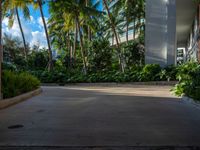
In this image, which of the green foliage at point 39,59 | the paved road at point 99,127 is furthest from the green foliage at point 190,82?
the green foliage at point 39,59

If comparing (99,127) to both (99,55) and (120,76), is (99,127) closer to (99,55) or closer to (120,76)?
(120,76)

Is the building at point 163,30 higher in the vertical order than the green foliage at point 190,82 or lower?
higher

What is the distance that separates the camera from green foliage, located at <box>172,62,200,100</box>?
10227 mm

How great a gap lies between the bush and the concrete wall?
1104cm

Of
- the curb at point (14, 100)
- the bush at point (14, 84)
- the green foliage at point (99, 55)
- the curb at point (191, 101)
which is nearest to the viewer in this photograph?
the curb at point (14, 100)

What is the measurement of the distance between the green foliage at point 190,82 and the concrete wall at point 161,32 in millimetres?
8602

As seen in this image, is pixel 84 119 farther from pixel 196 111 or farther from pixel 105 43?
pixel 105 43

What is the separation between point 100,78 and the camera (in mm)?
21234

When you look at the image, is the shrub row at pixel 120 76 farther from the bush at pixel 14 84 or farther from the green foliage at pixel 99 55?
the bush at pixel 14 84

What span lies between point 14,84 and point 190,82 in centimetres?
698

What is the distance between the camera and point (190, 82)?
11242 mm

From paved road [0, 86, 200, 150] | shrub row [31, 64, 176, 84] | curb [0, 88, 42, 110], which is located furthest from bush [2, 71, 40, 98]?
shrub row [31, 64, 176, 84]

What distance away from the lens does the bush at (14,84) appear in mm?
10063

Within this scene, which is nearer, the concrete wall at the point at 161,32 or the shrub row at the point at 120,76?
the shrub row at the point at 120,76
